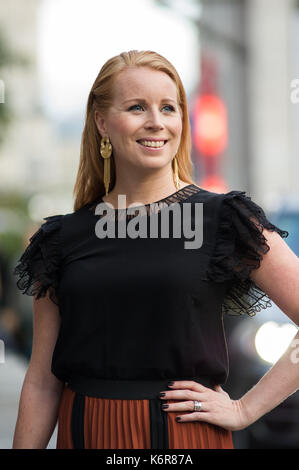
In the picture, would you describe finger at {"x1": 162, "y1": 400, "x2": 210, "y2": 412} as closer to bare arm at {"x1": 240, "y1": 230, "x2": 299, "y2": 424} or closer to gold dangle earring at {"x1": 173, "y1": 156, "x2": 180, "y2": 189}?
bare arm at {"x1": 240, "y1": 230, "x2": 299, "y2": 424}

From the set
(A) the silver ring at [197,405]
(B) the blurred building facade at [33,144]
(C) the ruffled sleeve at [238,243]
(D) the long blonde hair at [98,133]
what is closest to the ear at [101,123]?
(D) the long blonde hair at [98,133]

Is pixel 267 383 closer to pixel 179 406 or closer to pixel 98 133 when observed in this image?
pixel 179 406

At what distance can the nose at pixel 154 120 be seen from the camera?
267cm

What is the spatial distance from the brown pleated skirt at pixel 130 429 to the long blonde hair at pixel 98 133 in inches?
26.5

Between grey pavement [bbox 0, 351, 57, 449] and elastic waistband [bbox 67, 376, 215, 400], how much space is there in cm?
231

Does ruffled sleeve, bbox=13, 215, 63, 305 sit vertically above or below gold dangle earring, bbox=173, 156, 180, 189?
below

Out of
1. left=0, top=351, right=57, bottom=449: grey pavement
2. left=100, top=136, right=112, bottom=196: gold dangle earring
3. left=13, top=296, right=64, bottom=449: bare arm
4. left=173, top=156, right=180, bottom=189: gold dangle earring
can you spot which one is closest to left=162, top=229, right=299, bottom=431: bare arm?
left=173, top=156, right=180, bottom=189: gold dangle earring

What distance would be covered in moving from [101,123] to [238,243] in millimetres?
607

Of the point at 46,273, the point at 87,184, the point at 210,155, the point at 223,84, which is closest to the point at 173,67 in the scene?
the point at 87,184

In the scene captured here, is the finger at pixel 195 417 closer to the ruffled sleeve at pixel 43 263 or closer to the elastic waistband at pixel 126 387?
the elastic waistband at pixel 126 387

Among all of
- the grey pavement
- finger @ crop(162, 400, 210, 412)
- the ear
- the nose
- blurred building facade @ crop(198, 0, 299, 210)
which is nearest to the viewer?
finger @ crop(162, 400, 210, 412)

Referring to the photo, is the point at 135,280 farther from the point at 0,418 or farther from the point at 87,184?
the point at 0,418

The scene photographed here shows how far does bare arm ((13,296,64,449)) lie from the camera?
278 cm

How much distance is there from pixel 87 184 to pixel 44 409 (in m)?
0.71
